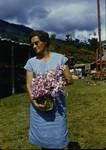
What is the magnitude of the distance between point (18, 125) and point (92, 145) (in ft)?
9.85

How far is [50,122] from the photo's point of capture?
632 cm

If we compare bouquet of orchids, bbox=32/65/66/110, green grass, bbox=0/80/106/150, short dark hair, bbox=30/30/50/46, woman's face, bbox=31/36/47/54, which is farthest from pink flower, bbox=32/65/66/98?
green grass, bbox=0/80/106/150

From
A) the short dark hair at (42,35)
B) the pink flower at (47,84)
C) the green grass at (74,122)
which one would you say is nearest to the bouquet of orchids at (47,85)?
the pink flower at (47,84)

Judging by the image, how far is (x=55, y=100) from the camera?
6.35m

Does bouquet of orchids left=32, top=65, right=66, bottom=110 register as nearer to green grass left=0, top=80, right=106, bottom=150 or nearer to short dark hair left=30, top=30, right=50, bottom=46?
short dark hair left=30, top=30, right=50, bottom=46

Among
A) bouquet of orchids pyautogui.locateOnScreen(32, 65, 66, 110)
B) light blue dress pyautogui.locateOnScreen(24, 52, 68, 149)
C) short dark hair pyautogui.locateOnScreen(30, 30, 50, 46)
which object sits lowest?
light blue dress pyautogui.locateOnScreen(24, 52, 68, 149)

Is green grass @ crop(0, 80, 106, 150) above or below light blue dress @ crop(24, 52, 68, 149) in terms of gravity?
below

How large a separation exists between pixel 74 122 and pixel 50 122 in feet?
21.5

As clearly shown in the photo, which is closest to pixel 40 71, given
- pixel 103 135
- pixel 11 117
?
pixel 103 135

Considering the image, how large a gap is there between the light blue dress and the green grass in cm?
319

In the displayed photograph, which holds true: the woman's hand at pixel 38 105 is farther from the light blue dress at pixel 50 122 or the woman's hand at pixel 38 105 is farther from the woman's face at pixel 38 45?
the woman's face at pixel 38 45

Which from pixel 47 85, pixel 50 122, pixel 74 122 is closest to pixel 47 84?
pixel 47 85

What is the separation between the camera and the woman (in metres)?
6.33

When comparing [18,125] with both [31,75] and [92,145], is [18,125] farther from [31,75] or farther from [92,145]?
[31,75]
